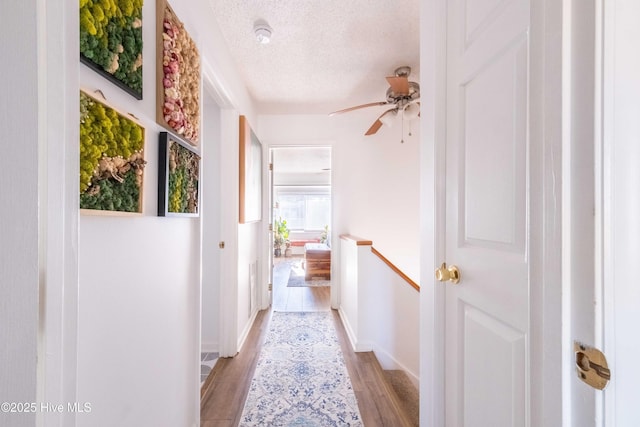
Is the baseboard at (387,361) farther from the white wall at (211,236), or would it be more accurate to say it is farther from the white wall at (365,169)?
the white wall at (211,236)

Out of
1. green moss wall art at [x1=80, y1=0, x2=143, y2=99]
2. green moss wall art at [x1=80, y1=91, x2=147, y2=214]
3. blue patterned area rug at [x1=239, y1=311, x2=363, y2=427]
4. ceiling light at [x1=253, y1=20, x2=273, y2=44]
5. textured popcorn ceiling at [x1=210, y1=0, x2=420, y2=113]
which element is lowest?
blue patterned area rug at [x1=239, y1=311, x2=363, y2=427]

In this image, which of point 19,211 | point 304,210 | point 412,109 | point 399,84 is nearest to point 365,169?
point 412,109

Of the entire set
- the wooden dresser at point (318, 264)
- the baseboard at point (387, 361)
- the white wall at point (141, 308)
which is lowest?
the baseboard at point (387, 361)

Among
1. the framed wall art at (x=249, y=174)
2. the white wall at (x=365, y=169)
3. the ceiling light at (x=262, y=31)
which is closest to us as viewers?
the ceiling light at (x=262, y=31)

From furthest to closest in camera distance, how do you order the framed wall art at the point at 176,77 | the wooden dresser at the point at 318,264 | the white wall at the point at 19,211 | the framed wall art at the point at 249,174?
the wooden dresser at the point at 318,264 → the framed wall art at the point at 249,174 → the framed wall art at the point at 176,77 → the white wall at the point at 19,211

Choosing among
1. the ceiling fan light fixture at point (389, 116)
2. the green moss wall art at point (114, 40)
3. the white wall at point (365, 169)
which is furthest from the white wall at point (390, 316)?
the green moss wall art at point (114, 40)

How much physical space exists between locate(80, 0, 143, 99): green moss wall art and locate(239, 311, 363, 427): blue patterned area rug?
178cm

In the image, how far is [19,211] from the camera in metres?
0.36

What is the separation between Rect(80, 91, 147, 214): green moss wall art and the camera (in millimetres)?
624

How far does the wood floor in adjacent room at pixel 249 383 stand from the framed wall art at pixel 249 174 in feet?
3.77

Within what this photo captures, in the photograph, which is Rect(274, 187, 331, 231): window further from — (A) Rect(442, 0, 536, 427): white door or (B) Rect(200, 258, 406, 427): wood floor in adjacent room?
(A) Rect(442, 0, 536, 427): white door

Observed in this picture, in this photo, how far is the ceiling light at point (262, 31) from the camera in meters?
1.76
